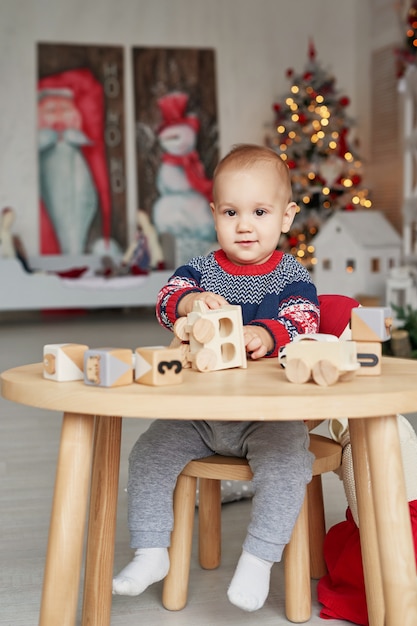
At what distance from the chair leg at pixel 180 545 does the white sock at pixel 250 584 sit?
0.21 m

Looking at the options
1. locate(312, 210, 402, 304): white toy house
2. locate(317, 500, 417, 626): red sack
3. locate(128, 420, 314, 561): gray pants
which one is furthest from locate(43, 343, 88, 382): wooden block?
locate(312, 210, 402, 304): white toy house

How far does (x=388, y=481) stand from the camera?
124cm

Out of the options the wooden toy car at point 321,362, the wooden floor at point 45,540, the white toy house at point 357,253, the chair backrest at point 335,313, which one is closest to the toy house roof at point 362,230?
the white toy house at point 357,253

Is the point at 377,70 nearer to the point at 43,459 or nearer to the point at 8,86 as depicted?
the point at 8,86

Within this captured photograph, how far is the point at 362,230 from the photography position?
6.82m

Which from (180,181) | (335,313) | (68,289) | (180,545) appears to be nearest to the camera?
(180,545)

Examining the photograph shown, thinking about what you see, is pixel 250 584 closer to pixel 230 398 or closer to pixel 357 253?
pixel 230 398

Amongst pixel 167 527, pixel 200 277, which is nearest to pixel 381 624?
pixel 167 527

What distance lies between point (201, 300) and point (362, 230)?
5450 mm

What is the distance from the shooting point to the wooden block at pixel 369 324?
4.49 feet

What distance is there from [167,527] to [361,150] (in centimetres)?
700

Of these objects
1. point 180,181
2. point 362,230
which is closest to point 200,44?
point 180,181

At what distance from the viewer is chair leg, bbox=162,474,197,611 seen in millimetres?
1606

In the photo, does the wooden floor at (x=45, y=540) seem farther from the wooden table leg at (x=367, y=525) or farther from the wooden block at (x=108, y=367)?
→ the wooden block at (x=108, y=367)
